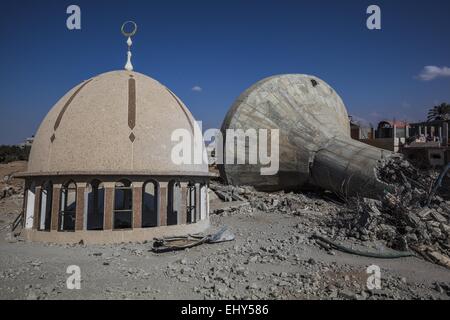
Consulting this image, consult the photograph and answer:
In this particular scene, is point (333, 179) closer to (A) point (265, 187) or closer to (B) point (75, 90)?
(A) point (265, 187)

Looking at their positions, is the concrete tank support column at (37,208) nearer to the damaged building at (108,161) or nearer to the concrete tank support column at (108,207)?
the damaged building at (108,161)

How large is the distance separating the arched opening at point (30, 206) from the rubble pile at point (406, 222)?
422 inches

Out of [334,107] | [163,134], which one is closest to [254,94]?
[334,107]

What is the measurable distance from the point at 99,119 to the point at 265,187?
1176 cm

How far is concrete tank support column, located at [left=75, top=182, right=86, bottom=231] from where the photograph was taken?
11.7 metres

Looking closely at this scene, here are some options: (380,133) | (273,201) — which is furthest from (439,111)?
(273,201)

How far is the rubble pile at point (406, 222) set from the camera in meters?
10.6

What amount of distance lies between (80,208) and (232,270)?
19.1 feet

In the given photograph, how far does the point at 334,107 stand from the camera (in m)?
22.4

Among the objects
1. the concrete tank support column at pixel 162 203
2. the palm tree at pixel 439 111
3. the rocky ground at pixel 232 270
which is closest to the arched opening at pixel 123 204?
the concrete tank support column at pixel 162 203

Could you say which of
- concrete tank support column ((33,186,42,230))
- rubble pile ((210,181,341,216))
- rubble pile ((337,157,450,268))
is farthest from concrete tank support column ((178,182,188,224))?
rubble pile ((337,157,450,268))

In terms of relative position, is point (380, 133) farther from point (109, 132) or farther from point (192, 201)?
point (109, 132)

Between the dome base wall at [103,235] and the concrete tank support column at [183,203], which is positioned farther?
the concrete tank support column at [183,203]

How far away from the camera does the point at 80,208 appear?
11828mm
